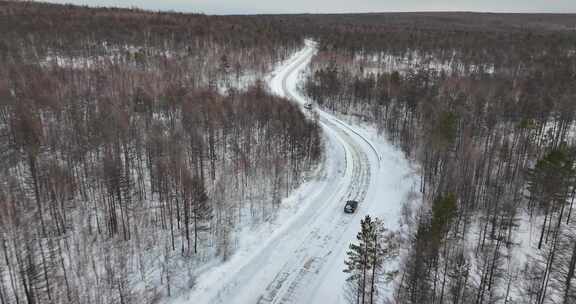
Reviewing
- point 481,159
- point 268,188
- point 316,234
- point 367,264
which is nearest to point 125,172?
point 268,188

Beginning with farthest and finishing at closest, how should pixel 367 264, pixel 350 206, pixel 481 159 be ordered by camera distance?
1. pixel 481 159
2. pixel 350 206
3. pixel 367 264

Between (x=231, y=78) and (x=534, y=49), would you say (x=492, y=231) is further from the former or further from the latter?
(x=534, y=49)

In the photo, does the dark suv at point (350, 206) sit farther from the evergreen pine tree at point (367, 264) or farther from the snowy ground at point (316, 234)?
the evergreen pine tree at point (367, 264)

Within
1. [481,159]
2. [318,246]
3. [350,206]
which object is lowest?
[318,246]

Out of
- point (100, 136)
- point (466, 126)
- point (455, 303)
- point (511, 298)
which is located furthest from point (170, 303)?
Answer: point (466, 126)

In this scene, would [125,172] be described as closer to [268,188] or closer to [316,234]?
[268,188]

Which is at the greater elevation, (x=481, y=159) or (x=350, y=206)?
(x=481, y=159)
